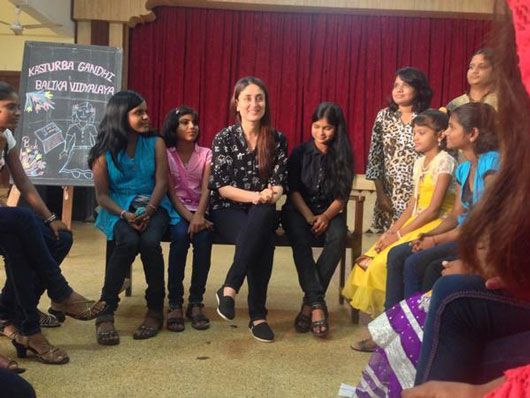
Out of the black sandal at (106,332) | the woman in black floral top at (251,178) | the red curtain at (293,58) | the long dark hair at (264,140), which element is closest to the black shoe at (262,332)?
the woman in black floral top at (251,178)

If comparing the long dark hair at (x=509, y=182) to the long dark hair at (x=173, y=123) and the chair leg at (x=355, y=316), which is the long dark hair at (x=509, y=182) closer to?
the chair leg at (x=355, y=316)

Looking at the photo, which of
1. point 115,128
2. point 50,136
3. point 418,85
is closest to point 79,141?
point 50,136

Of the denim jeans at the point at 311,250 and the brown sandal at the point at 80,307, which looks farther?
the denim jeans at the point at 311,250

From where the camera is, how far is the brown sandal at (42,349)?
2172 millimetres

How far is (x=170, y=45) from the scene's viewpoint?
20.4 feet

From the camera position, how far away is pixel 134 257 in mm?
2615

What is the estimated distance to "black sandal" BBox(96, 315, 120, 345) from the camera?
2.42 m

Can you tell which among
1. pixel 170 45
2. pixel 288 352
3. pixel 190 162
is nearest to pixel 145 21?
pixel 170 45

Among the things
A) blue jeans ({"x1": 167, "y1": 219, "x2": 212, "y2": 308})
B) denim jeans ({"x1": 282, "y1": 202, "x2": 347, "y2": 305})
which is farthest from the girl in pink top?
denim jeans ({"x1": 282, "y1": 202, "x2": 347, "y2": 305})

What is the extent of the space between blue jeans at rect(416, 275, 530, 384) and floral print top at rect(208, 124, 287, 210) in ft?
5.57

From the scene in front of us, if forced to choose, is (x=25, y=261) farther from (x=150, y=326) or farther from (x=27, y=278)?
(x=150, y=326)

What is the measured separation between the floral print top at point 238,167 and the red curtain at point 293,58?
3495mm

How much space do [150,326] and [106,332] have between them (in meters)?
0.21

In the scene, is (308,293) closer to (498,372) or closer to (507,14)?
(498,372)
